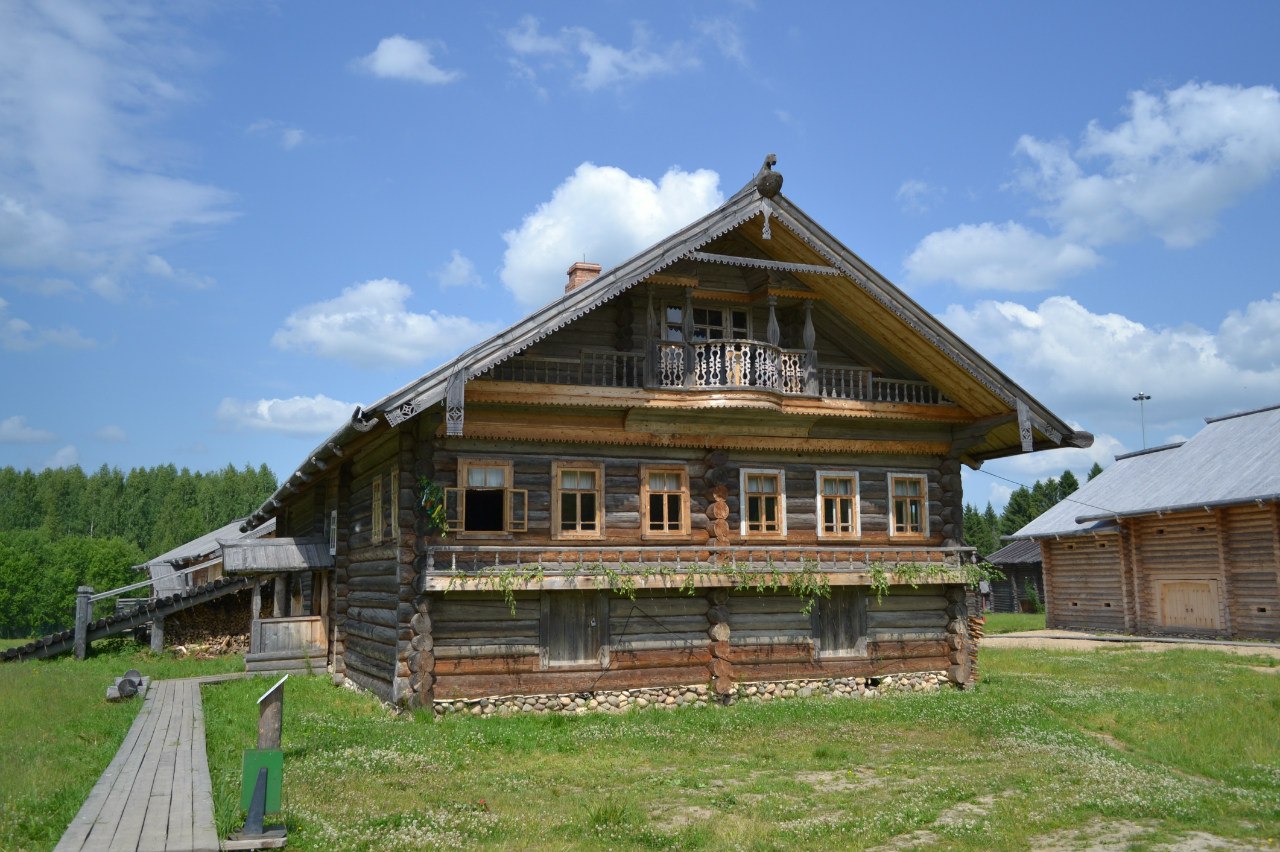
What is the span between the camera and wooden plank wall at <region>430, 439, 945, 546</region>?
2053cm

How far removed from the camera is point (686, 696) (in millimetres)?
21000

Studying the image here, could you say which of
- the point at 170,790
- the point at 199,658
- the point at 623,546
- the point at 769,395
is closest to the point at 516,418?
the point at 623,546

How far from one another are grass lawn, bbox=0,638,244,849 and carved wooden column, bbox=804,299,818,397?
569 inches

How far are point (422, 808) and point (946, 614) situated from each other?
15.6 metres

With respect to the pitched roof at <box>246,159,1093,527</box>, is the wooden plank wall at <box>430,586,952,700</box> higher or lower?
lower

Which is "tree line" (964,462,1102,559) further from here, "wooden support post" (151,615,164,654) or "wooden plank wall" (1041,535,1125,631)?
"wooden support post" (151,615,164,654)

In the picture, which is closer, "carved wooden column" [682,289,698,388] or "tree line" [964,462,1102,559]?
"carved wooden column" [682,289,698,388]

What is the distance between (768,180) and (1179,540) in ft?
89.7

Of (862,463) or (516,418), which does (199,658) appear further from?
(862,463)

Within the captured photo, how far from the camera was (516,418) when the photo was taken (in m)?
20.4

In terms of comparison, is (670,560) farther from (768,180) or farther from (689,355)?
(768,180)

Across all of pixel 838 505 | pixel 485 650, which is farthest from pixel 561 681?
pixel 838 505

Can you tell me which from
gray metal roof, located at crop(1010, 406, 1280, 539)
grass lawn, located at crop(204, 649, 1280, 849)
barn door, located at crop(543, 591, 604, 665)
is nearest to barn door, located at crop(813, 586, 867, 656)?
grass lawn, located at crop(204, 649, 1280, 849)

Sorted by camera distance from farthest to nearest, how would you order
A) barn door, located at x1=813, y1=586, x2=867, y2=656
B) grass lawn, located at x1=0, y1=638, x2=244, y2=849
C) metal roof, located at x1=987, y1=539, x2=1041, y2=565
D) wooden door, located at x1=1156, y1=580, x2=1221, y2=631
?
metal roof, located at x1=987, y1=539, x2=1041, y2=565, wooden door, located at x1=1156, y1=580, x2=1221, y2=631, barn door, located at x1=813, y1=586, x2=867, y2=656, grass lawn, located at x1=0, y1=638, x2=244, y2=849
